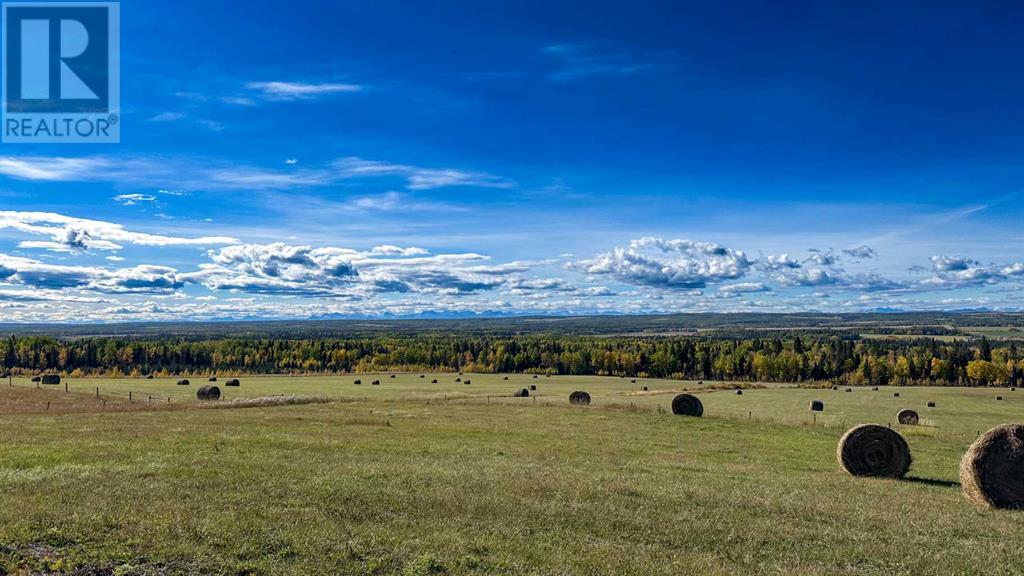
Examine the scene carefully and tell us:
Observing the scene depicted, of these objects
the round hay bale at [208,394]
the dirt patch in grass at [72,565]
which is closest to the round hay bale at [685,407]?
the round hay bale at [208,394]

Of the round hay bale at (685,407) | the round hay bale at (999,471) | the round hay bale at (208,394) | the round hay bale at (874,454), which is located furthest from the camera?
the round hay bale at (208,394)

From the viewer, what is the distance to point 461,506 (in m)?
16.4

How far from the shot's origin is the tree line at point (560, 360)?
134 m

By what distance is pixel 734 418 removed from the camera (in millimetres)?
46438

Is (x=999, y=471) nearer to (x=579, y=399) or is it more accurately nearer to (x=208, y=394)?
(x=579, y=399)

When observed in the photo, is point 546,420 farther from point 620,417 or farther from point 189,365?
point 189,365

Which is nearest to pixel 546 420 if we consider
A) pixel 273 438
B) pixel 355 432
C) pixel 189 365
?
pixel 355 432

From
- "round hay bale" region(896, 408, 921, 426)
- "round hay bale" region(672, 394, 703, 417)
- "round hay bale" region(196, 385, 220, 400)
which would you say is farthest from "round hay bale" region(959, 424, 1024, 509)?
"round hay bale" region(196, 385, 220, 400)

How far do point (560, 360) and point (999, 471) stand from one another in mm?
138207

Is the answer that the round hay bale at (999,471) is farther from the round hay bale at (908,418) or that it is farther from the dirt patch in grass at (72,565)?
the round hay bale at (908,418)

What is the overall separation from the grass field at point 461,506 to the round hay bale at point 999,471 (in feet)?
3.17

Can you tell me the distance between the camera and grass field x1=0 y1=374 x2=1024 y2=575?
1223 cm

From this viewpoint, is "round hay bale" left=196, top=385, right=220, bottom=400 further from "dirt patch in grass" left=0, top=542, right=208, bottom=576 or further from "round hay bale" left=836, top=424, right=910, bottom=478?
"dirt patch in grass" left=0, top=542, right=208, bottom=576

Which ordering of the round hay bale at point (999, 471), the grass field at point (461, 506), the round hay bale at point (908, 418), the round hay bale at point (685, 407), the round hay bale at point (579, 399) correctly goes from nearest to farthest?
the grass field at point (461, 506)
the round hay bale at point (999, 471)
the round hay bale at point (685, 407)
the round hay bale at point (908, 418)
the round hay bale at point (579, 399)
